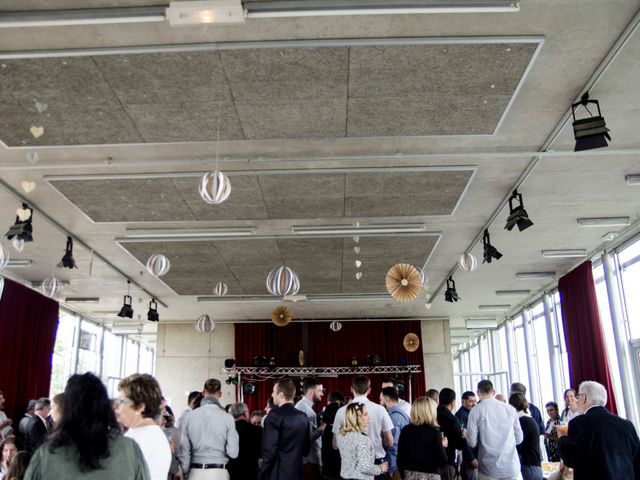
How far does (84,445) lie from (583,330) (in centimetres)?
Answer: 1099

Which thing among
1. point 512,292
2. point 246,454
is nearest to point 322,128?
point 246,454

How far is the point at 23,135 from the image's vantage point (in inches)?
230

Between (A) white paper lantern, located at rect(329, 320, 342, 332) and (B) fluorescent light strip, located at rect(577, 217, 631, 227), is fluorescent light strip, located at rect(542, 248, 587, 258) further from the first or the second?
(A) white paper lantern, located at rect(329, 320, 342, 332)

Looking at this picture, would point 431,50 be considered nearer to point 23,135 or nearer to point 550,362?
point 23,135

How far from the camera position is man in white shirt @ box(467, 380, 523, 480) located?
5598mm

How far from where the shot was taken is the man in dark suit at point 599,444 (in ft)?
13.2

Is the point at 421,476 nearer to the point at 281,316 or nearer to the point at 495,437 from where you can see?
the point at 495,437

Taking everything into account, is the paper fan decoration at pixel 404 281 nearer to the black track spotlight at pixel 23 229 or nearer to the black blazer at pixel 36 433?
the black track spotlight at pixel 23 229

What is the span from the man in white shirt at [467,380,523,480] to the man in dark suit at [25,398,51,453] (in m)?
5.77

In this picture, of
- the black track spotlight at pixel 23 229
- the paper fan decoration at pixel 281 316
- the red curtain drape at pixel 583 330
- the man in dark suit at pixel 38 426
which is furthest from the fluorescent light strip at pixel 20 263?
the red curtain drape at pixel 583 330

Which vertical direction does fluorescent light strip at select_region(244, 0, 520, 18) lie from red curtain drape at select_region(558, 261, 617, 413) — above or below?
above

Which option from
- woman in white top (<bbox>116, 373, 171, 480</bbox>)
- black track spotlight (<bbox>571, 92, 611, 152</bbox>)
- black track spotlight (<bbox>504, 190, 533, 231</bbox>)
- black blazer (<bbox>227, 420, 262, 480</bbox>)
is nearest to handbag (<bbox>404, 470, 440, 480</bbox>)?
black blazer (<bbox>227, 420, 262, 480</bbox>)

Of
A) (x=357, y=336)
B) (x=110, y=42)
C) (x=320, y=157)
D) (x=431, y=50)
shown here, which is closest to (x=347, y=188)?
(x=320, y=157)

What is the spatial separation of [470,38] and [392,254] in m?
6.08
